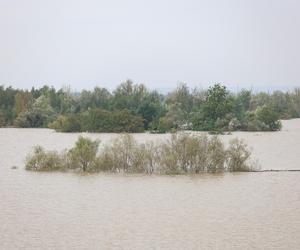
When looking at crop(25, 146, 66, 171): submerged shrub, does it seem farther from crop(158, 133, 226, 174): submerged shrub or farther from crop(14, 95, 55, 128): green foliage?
crop(14, 95, 55, 128): green foliage

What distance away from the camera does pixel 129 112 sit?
2020 inches

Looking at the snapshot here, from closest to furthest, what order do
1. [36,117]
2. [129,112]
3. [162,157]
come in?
[162,157], [129,112], [36,117]

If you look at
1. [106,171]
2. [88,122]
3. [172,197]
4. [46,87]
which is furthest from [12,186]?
[46,87]

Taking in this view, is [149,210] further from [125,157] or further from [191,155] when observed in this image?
[125,157]

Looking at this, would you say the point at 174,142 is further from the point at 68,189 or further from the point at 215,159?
the point at 68,189

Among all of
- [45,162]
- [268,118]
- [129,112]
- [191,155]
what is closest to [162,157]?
[191,155]

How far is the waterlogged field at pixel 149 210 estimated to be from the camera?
15039 millimetres

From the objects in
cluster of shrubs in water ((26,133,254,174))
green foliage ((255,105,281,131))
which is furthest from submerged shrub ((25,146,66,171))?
green foliage ((255,105,281,131))

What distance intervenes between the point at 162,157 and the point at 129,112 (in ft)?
85.0

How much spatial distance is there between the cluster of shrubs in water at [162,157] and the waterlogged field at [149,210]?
30.4 inches

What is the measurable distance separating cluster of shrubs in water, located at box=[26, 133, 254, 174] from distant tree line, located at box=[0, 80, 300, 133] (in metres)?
24.2

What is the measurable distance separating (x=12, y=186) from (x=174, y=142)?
6.72 metres

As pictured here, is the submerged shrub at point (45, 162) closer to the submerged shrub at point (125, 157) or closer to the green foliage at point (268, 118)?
the submerged shrub at point (125, 157)

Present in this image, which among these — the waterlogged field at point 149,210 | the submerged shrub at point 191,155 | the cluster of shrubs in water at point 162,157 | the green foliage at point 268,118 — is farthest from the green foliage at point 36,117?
the submerged shrub at point 191,155
